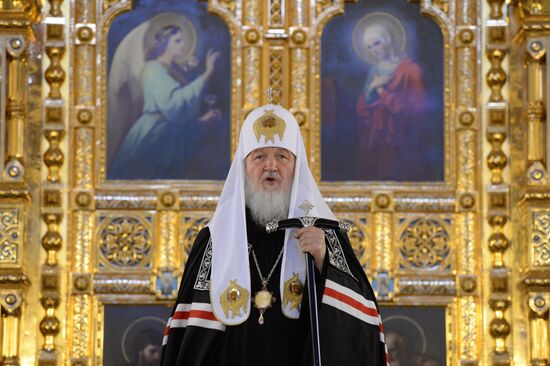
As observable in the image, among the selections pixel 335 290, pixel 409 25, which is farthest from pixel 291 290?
pixel 409 25

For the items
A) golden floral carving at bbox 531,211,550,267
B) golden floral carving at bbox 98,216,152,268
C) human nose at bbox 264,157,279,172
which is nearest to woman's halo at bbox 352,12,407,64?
golden floral carving at bbox 531,211,550,267

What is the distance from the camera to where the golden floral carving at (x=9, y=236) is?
11.3 meters

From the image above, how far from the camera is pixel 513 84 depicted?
11.8m

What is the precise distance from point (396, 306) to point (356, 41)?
2.00m

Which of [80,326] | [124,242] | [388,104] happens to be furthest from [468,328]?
[80,326]

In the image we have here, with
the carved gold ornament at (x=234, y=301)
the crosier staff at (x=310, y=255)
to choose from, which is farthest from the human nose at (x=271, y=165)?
the carved gold ornament at (x=234, y=301)

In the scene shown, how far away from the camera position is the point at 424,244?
11594mm

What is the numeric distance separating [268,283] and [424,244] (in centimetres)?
365

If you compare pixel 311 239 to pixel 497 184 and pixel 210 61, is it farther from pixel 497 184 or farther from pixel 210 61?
pixel 210 61

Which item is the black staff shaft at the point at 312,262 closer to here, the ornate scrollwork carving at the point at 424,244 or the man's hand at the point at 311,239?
the man's hand at the point at 311,239

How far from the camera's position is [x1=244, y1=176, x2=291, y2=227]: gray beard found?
821 cm

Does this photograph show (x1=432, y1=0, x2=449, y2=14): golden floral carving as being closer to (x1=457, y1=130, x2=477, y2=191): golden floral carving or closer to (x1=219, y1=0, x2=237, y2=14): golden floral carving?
(x1=457, y1=130, x2=477, y2=191): golden floral carving

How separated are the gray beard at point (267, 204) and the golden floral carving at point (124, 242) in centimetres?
335

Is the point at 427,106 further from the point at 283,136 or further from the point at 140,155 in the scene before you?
the point at 283,136
